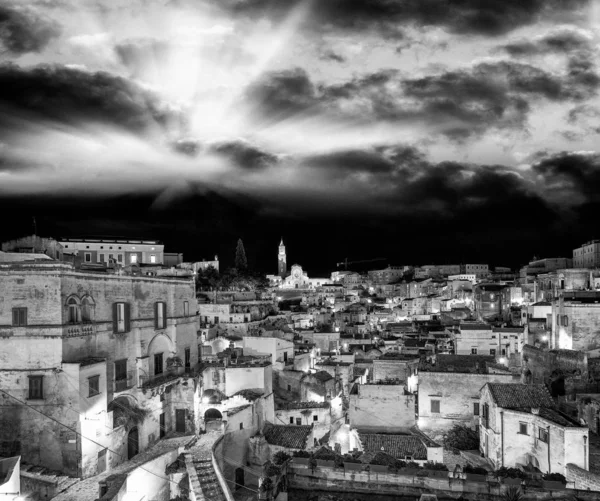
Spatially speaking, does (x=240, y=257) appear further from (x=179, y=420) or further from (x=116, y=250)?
(x=179, y=420)

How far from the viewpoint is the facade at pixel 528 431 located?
16547 millimetres

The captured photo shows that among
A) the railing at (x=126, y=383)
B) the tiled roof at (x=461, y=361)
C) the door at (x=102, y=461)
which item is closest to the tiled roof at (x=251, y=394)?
the railing at (x=126, y=383)

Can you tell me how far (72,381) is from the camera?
15.8m

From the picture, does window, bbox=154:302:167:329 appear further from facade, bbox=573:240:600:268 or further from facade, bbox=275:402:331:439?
facade, bbox=573:240:600:268

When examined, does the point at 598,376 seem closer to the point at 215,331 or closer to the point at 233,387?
the point at 233,387

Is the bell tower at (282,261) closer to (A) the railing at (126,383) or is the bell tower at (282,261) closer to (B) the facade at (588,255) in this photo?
(B) the facade at (588,255)

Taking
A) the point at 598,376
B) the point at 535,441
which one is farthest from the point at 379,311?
the point at 535,441

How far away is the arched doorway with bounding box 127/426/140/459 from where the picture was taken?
712 inches

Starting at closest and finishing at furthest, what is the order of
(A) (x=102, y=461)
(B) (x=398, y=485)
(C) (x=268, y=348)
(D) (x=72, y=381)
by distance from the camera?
(B) (x=398, y=485) → (D) (x=72, y=381) → (A) (x=102, y=461) → (C) (x=268, y=348)

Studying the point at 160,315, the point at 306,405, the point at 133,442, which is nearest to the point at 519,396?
the point at 306,405

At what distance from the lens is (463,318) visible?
50812mm

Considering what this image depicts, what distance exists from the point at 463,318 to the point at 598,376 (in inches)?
944

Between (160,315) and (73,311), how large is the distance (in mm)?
6227

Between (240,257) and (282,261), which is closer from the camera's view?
(240,257)
